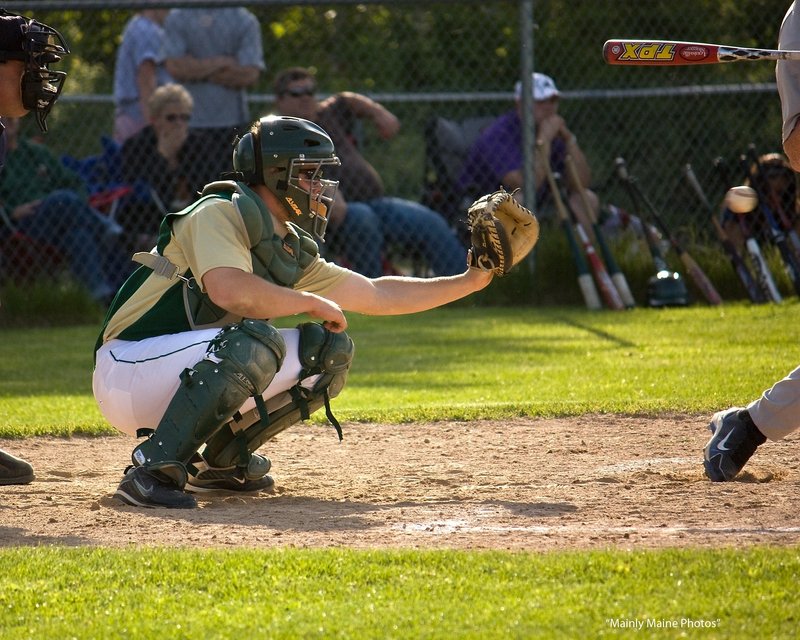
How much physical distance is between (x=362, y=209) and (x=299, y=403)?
5893mm

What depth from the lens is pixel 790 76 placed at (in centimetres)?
444

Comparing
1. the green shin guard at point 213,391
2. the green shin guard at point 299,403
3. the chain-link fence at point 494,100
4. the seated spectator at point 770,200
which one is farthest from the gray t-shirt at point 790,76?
the seated spectator at point 770,200

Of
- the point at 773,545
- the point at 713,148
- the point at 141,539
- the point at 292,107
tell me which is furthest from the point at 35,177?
the point at 773,545

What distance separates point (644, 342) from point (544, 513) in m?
4.60

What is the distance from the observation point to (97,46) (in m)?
19.4

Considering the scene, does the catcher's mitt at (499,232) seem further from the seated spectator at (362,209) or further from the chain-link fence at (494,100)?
the chain-link fence at (494,100)

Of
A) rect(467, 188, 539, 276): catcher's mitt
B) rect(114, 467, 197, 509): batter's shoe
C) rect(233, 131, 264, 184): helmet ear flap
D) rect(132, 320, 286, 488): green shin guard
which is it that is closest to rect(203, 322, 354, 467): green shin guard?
rect(132, 320, 286, 488): green shin guard

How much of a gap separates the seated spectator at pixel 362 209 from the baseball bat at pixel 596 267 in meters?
1.03

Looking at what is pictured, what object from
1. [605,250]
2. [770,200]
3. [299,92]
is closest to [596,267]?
[605,250]

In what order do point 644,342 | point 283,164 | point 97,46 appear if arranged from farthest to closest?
point 97,46, point 644,342, point 283,164

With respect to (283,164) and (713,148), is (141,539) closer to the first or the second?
(283,164)

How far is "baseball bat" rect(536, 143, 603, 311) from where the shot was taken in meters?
10.5

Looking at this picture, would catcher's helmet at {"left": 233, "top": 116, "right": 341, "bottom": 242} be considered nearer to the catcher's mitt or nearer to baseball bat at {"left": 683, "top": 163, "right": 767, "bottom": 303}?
the catcher's mitt

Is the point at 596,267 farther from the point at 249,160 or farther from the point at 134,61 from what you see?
the point at 249,160
